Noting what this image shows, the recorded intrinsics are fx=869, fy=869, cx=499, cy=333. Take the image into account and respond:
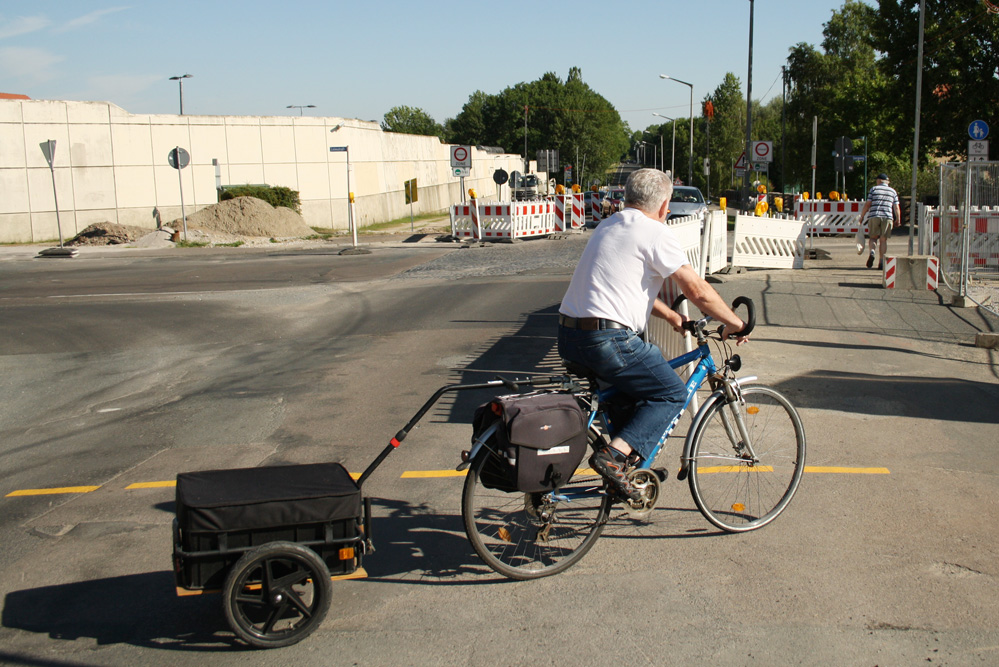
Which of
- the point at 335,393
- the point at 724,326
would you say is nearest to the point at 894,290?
the point at 335,393

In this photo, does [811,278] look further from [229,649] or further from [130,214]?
[130,214]

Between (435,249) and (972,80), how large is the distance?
21328mm

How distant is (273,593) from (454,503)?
5.59 ft

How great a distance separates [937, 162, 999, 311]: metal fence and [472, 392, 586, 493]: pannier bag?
10.2 meters

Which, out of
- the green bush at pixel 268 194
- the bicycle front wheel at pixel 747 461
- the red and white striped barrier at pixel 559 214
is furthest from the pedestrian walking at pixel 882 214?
the green bush at pixel 268 194

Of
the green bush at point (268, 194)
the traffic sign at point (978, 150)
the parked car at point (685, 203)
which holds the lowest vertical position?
the parked car at point (685, 203)

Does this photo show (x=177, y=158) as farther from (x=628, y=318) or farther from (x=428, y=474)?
(x=628, y=318)

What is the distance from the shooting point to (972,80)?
1245 inches

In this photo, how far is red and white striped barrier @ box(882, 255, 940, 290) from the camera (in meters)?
13.9

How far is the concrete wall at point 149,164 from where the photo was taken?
28.8m

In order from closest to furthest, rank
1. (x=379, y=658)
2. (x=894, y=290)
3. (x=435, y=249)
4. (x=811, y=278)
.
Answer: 1. (x=379, y=658)
2. (x=894, y=290)
3. (x=811, y=278)
4. (x=435, y=249)

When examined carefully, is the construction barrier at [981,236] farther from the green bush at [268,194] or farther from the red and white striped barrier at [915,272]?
the green bush at [268,194]

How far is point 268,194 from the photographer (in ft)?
104

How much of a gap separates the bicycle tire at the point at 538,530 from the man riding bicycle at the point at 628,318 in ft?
0.60
